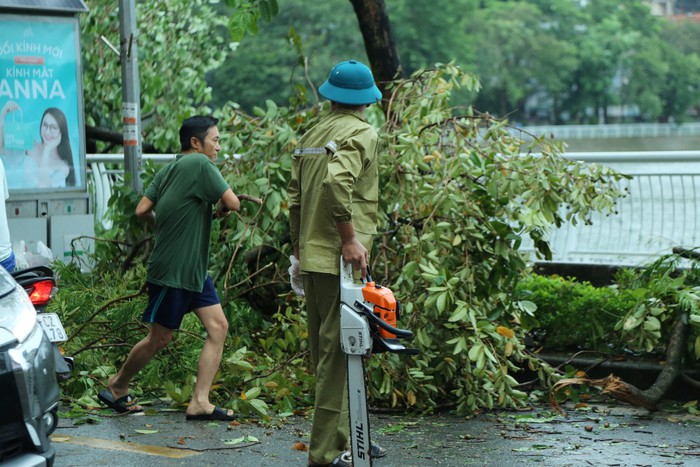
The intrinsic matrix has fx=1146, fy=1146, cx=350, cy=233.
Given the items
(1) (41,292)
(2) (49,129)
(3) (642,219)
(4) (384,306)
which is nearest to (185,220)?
(1) (41,292)

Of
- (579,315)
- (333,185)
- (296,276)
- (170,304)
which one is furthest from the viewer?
(579,315)

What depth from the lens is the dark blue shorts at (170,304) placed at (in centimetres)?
650

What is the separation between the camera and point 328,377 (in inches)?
214

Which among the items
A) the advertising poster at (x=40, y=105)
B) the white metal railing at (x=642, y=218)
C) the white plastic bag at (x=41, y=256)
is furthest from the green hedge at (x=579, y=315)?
the advertising poster at (x=40, y=105)

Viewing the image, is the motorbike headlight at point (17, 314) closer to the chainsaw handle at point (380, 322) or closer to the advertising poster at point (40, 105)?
the chainsaw handle at point (380, 322)

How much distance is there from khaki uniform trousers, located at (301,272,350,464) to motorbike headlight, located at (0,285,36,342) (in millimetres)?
1404

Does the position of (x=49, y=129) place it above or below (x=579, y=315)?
above

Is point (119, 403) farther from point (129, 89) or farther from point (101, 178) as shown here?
point (101, 178)

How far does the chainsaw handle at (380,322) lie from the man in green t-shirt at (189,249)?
171 centimetres

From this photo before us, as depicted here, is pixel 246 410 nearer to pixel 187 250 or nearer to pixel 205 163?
pixel 187 250

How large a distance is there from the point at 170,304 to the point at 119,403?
2.61ft

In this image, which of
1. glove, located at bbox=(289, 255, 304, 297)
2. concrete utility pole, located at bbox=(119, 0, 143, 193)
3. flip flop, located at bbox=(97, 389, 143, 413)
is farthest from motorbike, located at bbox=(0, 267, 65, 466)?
concrete utility pole, located at bbox=(119, 0, 143, 193)

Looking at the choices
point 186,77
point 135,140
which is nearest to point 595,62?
point 186,77

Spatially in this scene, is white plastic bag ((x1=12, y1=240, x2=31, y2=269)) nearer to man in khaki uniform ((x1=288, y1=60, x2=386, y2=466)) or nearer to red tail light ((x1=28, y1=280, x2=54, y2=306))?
red tail light ((x1=28, y1=280, x2=54, y2=306))
